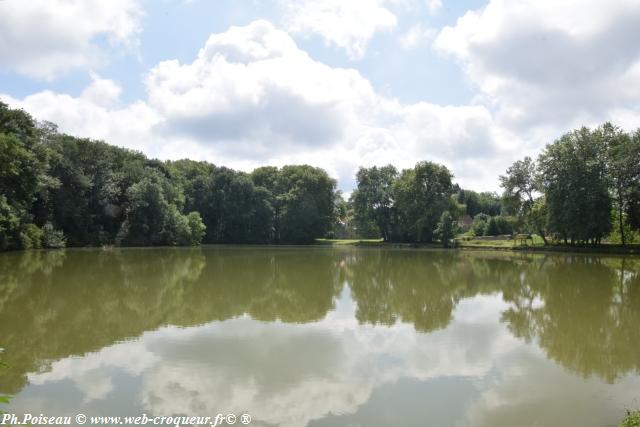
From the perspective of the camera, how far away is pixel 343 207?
312ft

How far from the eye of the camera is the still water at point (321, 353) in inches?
273

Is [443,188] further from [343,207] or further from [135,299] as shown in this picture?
[135,299]

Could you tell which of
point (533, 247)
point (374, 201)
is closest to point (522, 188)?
point (533, 247)

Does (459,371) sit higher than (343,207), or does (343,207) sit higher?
(343,207)

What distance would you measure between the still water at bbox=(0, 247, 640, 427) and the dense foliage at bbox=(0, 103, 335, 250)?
23.8 m

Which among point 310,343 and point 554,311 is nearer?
point 310,343

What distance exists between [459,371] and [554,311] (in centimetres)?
850

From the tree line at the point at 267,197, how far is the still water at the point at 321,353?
2758 centimetres

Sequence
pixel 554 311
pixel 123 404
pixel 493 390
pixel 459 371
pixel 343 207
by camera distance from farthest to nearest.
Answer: pixel 343 207 → pixel 554 311 → pixel 459 371 → pixel 493 390 → pixel 123 404

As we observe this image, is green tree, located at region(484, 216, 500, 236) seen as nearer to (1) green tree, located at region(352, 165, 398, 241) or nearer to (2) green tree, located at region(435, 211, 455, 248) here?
(2) green tree, located at region(435, 211, 455, 248)

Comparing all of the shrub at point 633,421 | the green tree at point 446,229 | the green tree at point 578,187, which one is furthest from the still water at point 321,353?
the green tree at point 446,229

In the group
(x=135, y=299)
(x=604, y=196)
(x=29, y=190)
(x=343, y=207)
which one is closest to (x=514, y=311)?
(x=135, y=299)

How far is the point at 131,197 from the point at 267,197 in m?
26.0

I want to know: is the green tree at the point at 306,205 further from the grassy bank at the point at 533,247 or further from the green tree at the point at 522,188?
the green tree at the point at 522,188
